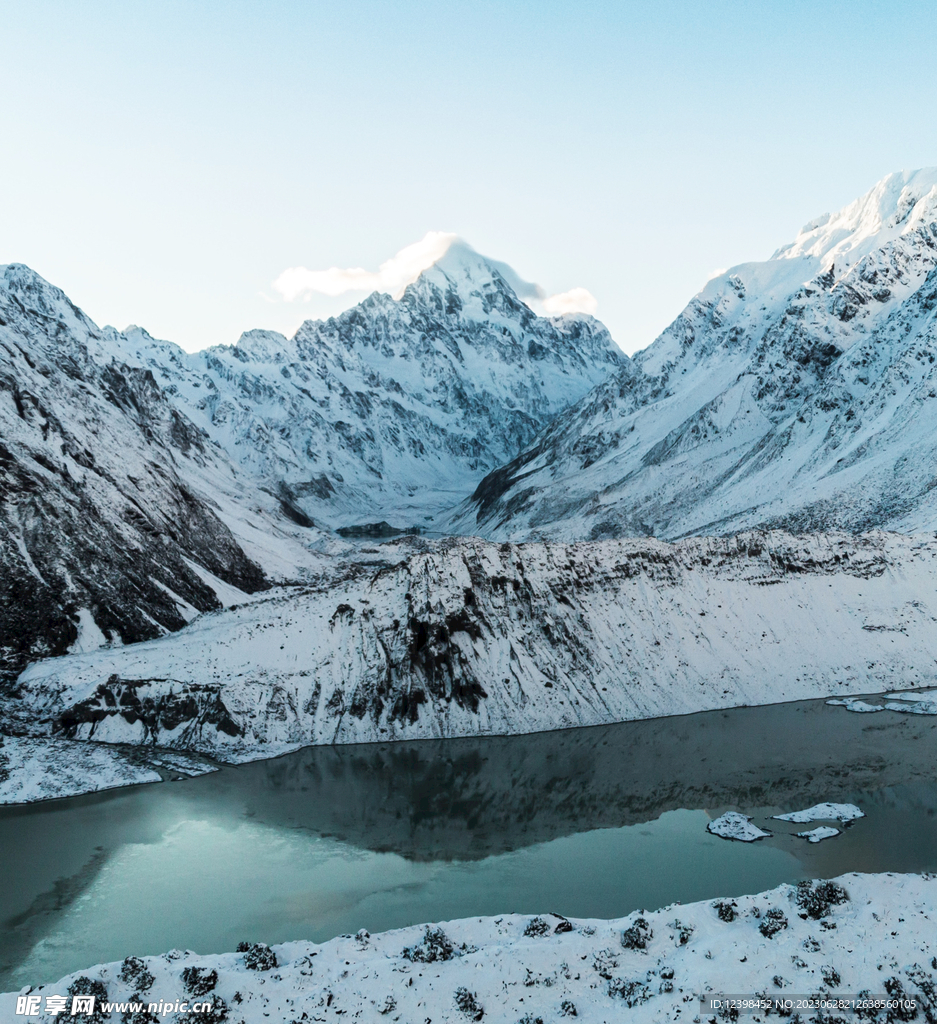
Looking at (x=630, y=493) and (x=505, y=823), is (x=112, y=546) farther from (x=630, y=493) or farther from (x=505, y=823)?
(x=630, y=493)

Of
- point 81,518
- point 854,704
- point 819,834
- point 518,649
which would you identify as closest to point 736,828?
point 819,834

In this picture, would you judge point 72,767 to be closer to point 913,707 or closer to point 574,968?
point 574,968

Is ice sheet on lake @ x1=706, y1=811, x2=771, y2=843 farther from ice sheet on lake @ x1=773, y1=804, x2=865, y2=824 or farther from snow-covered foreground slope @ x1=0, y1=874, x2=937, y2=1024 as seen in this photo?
snow-covered foreground slope @ x1=0, y1=874, x2=937, y2=1024

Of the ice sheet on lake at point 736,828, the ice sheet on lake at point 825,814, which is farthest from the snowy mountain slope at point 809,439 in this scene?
the ice sheet on lake at point 736,828

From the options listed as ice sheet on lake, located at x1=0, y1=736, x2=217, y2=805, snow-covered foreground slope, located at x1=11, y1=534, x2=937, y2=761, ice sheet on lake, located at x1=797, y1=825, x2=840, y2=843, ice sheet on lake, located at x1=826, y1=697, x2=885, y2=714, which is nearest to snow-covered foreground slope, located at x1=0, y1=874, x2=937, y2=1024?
ice sheet on lake, located at x1=797, y1=825, x2=840, y2=843

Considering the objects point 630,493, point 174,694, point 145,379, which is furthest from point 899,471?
point 145,379

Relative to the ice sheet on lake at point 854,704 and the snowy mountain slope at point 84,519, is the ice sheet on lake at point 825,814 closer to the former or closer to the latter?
the ice sheet on lake at point 854,704
